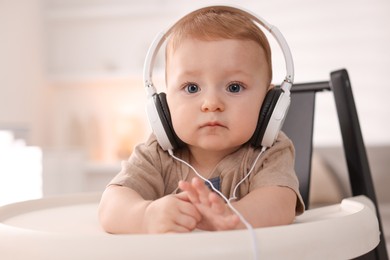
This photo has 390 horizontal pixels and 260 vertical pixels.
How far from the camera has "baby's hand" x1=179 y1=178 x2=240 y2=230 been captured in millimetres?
536

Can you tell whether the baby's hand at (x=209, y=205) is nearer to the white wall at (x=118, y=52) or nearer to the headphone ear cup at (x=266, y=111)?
the headphone ear cup at (x=266, y=111)

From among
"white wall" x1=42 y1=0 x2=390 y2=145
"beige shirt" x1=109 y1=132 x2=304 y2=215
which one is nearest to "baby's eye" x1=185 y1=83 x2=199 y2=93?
"beige shirt" x1=109 y1=132 x2=304 y2=215

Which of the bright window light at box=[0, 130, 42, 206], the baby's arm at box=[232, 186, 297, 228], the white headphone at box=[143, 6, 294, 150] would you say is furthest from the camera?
the bright window light at box=[0, 130, 42, 206]

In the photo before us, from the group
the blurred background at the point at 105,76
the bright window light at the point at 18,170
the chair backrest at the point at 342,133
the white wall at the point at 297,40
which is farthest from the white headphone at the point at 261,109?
the bright window light at the point at 18,170

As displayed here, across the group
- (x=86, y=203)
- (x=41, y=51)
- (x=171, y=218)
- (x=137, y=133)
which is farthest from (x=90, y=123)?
(x=171, y=218)

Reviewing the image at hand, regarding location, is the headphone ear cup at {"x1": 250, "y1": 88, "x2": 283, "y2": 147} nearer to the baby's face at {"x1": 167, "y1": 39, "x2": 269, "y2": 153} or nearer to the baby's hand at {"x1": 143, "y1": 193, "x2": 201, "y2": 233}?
the baby's face at {"x1": 167, "y1": 39, "x2": 269, "y2": 153}

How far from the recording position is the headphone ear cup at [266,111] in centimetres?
72

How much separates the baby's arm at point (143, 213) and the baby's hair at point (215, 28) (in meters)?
0.23

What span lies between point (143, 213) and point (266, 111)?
237 mm

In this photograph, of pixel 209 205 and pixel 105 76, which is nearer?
pixel 209 205

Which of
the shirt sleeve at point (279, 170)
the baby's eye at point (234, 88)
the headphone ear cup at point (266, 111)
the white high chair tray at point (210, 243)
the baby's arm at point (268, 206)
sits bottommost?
the white high chair tray at point (210, 243)

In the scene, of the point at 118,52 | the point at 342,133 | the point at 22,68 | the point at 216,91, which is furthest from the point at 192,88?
the point at 118,52

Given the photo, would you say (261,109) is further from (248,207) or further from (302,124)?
(302,124)

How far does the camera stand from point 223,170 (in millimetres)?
750
